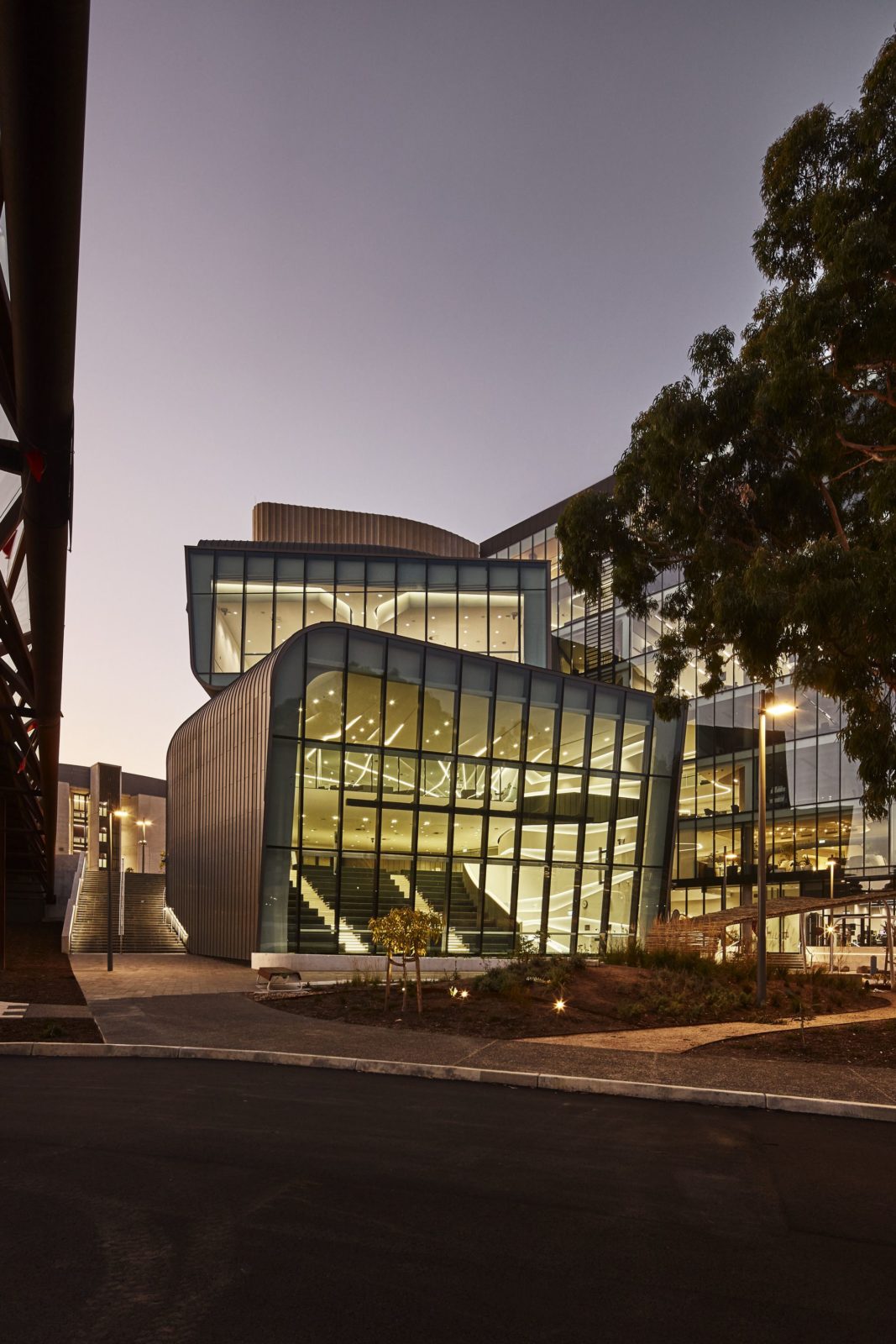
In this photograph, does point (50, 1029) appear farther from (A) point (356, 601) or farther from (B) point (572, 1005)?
A: (A) point (356, 601)

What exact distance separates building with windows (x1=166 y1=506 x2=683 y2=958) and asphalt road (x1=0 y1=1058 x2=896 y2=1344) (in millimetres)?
19693

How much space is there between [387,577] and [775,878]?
2511 cm

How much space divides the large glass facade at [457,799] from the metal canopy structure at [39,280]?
15804mm

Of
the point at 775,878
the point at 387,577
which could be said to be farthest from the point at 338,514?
the point at 775,878

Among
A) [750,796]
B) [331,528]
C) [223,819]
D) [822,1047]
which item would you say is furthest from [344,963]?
[331,528]

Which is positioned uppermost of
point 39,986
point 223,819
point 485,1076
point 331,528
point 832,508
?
point 331,528

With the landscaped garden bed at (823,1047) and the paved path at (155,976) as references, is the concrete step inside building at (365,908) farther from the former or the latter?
the landscaped garden bed at (823,1047)

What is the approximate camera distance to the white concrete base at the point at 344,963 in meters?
27.4

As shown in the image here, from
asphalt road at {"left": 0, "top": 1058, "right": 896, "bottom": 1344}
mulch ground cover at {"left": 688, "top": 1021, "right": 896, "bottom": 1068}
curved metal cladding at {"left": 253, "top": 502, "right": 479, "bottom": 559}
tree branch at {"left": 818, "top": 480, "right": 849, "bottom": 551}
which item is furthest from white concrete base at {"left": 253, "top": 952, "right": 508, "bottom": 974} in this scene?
curved metal cladding at {"left": 253, "top": 502, "right": 479, "bottom": 559}

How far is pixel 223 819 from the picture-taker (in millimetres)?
34031

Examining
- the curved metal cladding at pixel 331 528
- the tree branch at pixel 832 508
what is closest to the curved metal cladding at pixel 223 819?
the tree branch at pixel 832 508

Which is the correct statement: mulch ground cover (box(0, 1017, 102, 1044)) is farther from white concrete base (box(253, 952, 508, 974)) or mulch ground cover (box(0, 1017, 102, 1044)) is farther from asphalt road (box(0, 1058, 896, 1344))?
white concrete base (box(253, 952, 508, 974))

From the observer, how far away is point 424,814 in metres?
31.4

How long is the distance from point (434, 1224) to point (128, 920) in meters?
38.6
